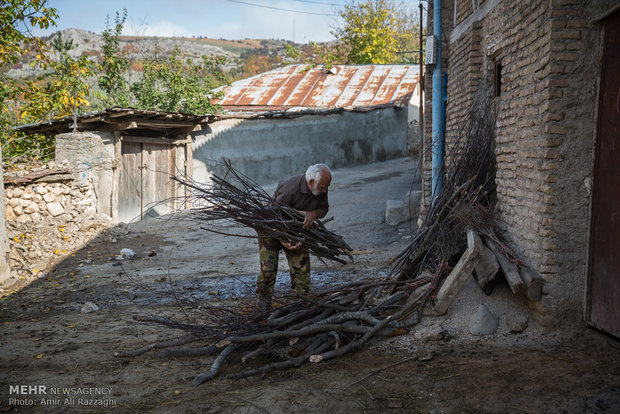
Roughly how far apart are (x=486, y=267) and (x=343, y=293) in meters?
1.19

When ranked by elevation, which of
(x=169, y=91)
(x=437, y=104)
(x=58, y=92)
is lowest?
(x=437, y=104)

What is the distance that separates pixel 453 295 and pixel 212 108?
11141 mm

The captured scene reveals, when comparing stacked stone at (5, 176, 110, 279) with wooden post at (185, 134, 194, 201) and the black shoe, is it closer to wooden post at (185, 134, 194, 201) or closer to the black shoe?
wooden post at (185, 134, 194, 201)

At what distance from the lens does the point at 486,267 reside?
12.5 feet

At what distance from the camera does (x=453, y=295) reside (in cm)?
383

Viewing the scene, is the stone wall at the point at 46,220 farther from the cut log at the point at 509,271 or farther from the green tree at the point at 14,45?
the cut log at the point at 509,271

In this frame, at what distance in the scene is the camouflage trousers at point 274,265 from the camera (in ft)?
15.1

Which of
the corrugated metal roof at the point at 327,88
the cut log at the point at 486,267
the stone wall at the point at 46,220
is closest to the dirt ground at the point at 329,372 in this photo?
the cut log at the point at 486,267

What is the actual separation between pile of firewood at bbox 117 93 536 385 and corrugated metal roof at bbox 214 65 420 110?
37.6ft

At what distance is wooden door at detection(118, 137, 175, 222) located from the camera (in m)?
10.3

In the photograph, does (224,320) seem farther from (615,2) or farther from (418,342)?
(615,2)

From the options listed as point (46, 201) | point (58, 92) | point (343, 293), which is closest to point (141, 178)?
point (58, 92)

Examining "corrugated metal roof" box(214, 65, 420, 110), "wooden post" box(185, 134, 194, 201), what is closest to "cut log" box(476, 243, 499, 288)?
"wooden post" box(185, 134, 194, 201)

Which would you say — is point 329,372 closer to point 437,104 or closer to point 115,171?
point 437,104
